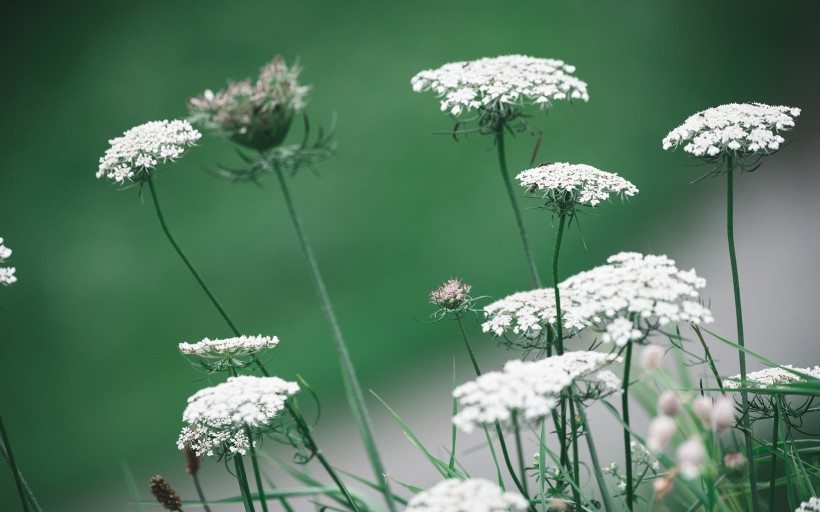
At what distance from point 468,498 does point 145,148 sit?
0.78m

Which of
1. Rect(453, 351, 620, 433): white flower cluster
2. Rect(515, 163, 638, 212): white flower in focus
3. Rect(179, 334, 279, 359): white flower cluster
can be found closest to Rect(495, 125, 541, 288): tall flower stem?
Rect(515, 163, 638, 212): white flower in focus

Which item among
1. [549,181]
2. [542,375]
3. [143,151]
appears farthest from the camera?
[143,151]

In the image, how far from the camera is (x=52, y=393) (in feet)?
9.25

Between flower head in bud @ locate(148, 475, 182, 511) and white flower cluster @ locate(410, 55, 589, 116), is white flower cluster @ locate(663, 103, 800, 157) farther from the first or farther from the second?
flower head in bud @ locate(148, 475, 182, 511)

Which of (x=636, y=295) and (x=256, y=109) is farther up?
(x=256, y=109)

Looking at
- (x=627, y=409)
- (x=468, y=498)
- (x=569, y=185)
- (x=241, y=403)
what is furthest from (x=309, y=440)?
(x=569, y=185)

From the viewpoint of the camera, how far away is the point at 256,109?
2.58 ft

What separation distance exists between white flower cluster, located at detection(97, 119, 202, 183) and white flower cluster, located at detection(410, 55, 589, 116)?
40 cm

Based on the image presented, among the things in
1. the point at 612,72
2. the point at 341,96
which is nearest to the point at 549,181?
the point at 341,96

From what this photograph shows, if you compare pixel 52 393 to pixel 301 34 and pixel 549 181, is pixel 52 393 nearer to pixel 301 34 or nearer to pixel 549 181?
pixel 301 34

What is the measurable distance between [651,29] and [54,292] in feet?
10.6

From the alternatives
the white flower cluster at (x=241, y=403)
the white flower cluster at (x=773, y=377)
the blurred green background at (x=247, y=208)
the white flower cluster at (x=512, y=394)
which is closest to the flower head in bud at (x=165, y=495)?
the white flower cluster at (x=241, y=403)

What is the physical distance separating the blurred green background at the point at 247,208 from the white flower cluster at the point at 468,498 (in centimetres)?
225

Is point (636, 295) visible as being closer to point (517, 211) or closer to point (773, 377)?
point (517, 211)
